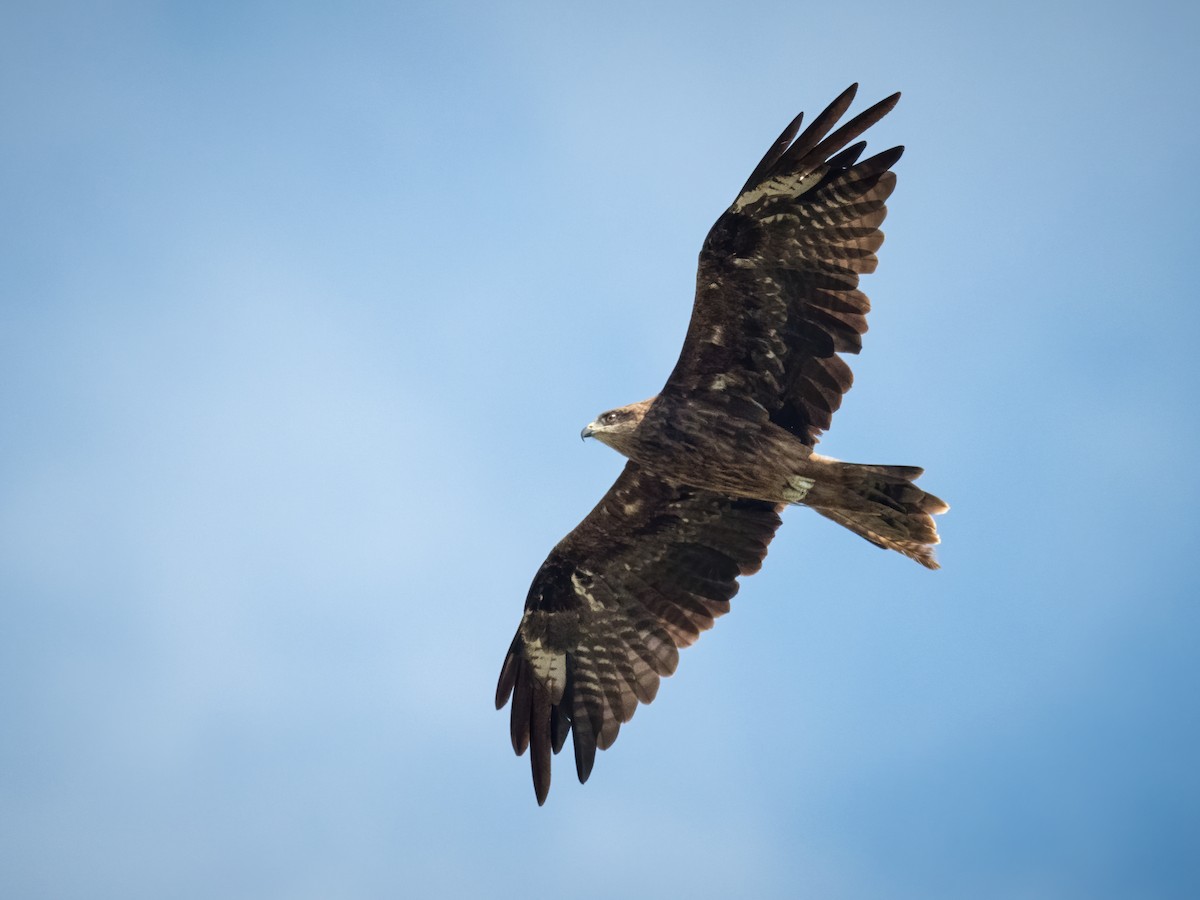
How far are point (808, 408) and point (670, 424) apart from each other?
38.8 inches

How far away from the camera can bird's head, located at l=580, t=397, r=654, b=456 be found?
335 inches

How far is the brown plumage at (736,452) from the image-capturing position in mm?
8102

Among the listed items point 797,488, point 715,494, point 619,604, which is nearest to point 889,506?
point 797,488

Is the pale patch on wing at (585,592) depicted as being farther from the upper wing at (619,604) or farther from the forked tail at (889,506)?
the forked tail at (889,506)

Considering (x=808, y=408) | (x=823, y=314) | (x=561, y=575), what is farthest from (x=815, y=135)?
(x=561, y=575)

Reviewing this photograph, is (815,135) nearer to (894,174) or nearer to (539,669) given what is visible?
(894,174)

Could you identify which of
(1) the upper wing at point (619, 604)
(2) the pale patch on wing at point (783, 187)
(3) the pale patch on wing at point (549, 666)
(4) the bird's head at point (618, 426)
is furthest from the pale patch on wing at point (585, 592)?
(2) the pale patch on wing at point (783, 187)

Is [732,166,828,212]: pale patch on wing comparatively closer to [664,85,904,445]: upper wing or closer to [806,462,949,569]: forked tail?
[664,85,904,445]: upper wing

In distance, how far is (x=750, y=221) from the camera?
26.7ft

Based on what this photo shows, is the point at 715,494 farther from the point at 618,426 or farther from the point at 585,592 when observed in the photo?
the point at 585,592

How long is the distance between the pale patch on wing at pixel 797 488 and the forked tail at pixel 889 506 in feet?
0.22

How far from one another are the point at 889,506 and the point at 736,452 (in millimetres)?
1135

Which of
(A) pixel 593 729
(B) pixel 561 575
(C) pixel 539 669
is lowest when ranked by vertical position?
(A) pixel 593 729

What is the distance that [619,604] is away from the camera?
385 inches
